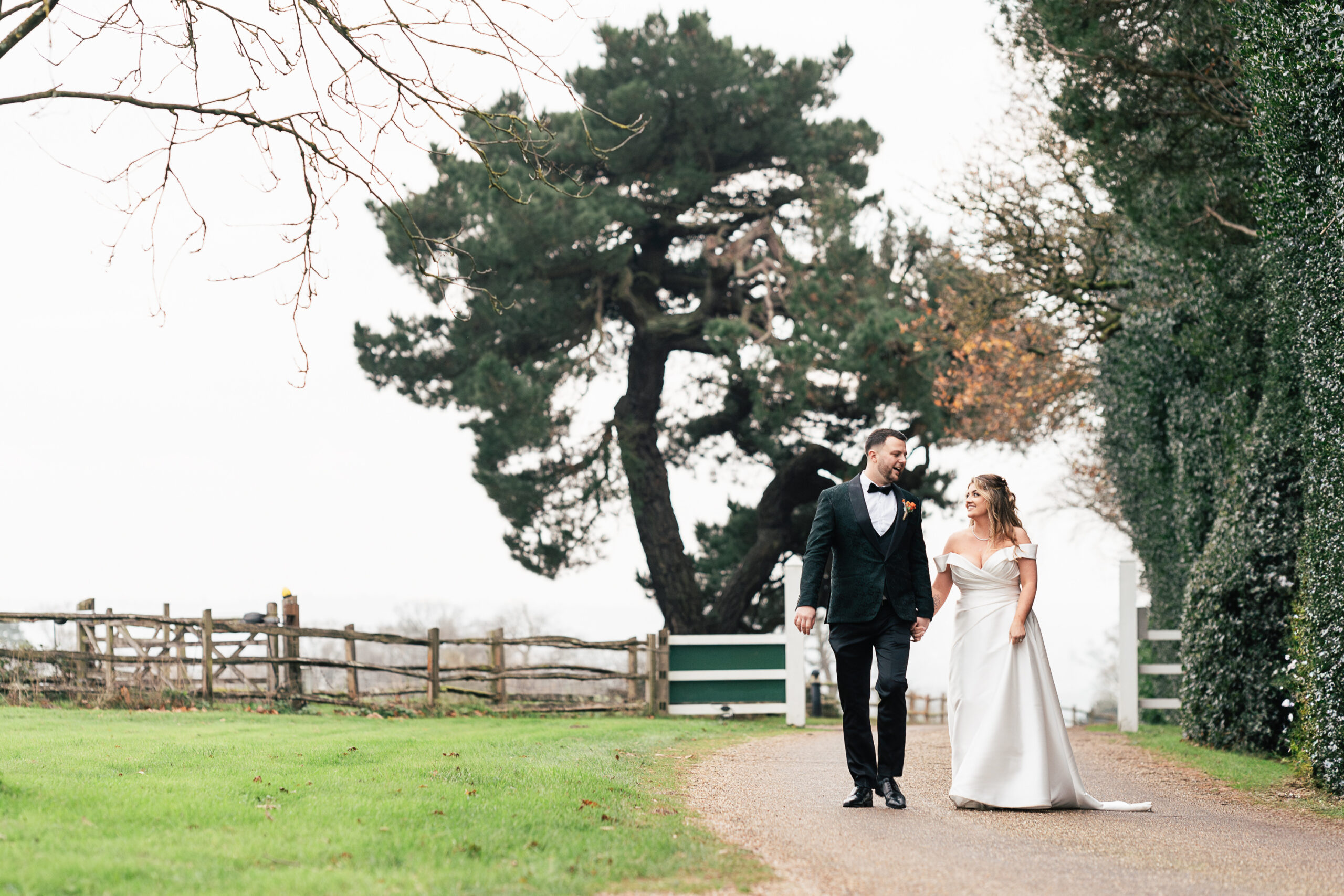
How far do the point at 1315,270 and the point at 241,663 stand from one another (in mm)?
13267

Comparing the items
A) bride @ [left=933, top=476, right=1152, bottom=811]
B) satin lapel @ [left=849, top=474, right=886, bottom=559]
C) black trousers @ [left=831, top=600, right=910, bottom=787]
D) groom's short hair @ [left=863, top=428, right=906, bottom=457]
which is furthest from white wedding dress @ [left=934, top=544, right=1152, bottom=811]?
groom's short hair @ [left=863, top=428, right=906, bottom=457]

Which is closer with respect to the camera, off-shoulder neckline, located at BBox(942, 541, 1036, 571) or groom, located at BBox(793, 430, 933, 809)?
groom, located at BBox(793, 430, 933, 809)

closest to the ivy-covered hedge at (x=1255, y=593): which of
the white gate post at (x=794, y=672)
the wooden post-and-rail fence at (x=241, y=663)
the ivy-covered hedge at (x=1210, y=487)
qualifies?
the ivy-covered hedge at (x=1210, y=487)

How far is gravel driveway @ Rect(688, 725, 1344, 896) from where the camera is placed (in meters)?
4.59

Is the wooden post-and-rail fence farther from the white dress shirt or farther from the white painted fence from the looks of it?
the white dress shirt

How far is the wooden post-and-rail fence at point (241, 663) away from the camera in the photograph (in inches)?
595

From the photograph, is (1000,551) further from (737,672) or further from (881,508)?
(737,672)

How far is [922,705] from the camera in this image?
3516 cm

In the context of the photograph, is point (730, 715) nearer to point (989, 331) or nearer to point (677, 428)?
point (989, 331)

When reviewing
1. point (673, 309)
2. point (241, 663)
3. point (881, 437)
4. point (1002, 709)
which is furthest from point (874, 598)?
point (673, 309)

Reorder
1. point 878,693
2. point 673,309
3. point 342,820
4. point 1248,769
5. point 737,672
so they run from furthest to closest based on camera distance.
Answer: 1. point 673,309
2. point 737,672
3. point 1248,769
4. point 878,693
5. point 342,820

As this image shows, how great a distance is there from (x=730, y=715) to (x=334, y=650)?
4045 centimetres

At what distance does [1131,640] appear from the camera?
570 inches

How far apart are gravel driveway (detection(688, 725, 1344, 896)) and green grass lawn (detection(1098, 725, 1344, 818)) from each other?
0.29m
